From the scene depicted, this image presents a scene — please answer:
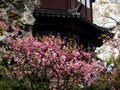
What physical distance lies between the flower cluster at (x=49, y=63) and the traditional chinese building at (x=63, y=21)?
25.7ft

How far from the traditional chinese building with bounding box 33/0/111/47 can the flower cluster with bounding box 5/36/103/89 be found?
784 cm

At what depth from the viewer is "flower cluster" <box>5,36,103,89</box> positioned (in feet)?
34.8

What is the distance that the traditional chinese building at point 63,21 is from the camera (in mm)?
19281

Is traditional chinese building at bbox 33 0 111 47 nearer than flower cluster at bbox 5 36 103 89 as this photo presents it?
No

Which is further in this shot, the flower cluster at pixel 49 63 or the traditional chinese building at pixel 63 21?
the traditional chinese building at pixel 63 21

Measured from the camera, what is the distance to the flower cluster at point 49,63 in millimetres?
10594

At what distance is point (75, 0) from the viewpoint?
2219 centimetres

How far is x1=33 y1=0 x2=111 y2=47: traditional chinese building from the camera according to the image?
19.3 m

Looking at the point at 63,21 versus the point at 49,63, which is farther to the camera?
the point at 63,21

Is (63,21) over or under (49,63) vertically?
under

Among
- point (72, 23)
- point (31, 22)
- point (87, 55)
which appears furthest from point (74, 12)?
point (87, 55)

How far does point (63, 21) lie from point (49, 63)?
31.9 feet

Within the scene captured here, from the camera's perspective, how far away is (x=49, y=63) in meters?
10.5

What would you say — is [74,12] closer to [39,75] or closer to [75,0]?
[75,0]
